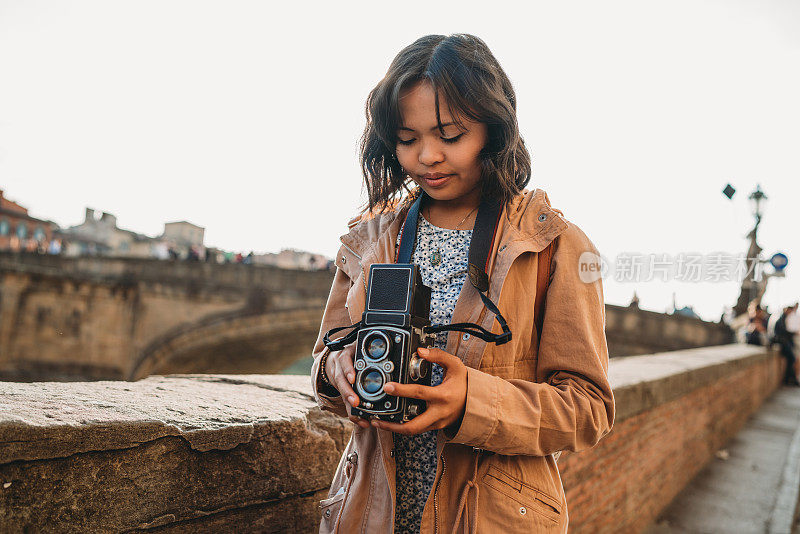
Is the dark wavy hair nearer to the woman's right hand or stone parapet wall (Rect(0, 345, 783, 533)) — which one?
the woman's right hand

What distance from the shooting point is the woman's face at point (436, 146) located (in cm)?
122

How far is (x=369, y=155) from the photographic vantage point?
1.48 m

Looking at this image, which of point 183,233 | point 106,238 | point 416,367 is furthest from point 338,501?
point 183,233

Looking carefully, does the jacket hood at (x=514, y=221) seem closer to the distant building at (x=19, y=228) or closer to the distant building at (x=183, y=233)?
the distant building at (x=19, y=228)

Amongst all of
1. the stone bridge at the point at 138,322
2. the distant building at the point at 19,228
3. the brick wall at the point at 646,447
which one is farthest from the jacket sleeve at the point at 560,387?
the distant building at the point at 19,228

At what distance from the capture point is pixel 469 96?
1202 mm

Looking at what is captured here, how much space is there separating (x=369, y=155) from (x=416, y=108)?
0.27m

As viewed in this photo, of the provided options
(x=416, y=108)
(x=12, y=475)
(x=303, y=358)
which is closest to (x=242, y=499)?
(x=12, y=475)

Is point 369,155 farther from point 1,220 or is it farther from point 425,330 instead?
point 1,220

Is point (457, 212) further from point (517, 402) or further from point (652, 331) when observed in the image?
point (652, 331)

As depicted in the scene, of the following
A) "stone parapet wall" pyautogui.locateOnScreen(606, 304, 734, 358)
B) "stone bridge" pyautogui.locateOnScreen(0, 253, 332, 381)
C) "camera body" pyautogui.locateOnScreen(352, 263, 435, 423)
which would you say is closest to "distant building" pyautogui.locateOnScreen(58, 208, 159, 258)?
"stone bridge" pyautogui.locateOnScreen(0, 253, 332, 381)

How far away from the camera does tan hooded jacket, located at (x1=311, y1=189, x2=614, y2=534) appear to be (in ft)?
3.44

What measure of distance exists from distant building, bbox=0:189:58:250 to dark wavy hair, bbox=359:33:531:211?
171 feet

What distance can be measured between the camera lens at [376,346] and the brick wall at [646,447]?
85.2 inches
